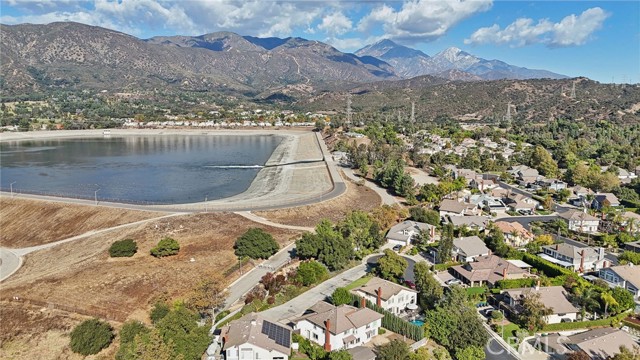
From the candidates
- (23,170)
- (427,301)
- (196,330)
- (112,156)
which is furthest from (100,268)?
(112,156)

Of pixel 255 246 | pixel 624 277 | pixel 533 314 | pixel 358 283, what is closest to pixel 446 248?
pixel 358 283

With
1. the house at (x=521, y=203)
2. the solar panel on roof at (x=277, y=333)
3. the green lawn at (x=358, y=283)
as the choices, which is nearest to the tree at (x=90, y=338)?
the solar panel on roof at (x=277, y=333)

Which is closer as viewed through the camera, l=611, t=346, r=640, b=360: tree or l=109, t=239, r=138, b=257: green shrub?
l=611, t=346, r=640, b=360: tree

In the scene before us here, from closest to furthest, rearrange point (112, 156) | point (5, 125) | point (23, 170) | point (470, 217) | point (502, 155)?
point (470, 217)
point (23, 170)
point (502, 155)
point (112, 156)
point (5, 125)

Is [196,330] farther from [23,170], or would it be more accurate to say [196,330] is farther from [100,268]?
[23,170]

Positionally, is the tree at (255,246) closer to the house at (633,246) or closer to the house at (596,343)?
the house at (596,343)

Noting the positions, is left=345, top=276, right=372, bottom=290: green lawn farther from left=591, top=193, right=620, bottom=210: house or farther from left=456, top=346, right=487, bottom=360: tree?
left=591, top=193, right=620, bottom=210: house

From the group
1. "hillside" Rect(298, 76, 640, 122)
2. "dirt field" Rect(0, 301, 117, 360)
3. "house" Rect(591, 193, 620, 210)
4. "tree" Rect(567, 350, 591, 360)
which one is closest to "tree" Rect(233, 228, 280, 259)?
"dirt field" Rect(0, 301, 117, 360)
